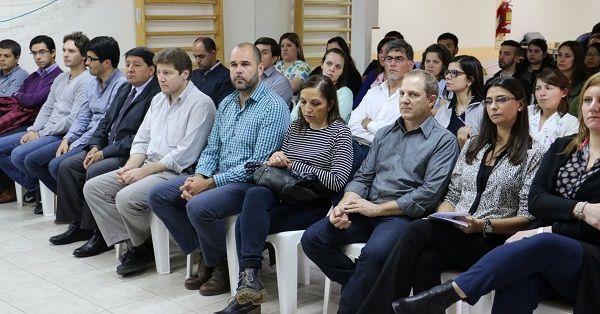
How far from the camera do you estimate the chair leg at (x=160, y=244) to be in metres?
4.06

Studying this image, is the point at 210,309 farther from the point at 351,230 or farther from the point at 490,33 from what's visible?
the point at 490,33

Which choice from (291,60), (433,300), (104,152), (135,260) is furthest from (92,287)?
(291,60)

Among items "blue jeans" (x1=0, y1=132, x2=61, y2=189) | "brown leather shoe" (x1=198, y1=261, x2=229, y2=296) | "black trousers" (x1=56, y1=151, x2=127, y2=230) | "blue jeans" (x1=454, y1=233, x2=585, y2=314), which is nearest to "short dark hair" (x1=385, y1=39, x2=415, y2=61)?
"brown leather shoe" (x1=198, y1=261, x2=229, y2=296)

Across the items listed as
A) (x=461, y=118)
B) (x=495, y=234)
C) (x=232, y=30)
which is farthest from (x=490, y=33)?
(x=495, y=234)

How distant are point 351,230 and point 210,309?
88cm

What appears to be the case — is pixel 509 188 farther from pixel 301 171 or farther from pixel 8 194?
pixel 8 194

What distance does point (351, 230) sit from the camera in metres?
3.15

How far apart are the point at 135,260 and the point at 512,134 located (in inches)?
88.6

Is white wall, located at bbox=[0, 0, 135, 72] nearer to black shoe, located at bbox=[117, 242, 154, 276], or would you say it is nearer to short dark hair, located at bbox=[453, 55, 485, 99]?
black shoe, located at bbox=[117, 242, 154, 276]

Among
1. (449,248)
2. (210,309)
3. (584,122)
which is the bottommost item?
(210,309)

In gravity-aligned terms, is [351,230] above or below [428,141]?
below

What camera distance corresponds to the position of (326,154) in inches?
137

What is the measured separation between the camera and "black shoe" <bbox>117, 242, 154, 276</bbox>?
4045mm

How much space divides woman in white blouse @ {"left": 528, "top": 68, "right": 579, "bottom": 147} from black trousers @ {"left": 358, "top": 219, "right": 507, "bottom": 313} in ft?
4.17
